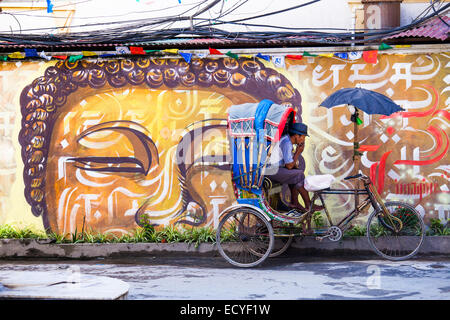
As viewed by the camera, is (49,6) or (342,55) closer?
(342,55)

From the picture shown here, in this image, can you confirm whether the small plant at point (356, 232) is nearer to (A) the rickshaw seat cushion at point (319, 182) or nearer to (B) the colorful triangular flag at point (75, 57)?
(A) the rickshaw seat cushion at point (319, 182)

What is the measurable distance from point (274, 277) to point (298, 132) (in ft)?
6.99

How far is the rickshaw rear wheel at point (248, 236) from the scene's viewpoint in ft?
23.0

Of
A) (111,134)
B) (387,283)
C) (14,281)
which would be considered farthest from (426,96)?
(14,281)

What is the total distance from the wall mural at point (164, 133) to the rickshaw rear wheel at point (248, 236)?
1468 millimetres

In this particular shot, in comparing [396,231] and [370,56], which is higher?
[370,56]

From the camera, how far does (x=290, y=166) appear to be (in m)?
7.20

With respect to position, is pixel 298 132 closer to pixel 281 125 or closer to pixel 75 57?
pixel 281 125

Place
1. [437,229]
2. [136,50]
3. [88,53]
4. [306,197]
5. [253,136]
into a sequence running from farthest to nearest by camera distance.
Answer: [88,53] → [136,50] → [437,229] → [306,197] → [253,136]

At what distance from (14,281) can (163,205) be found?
3755mm

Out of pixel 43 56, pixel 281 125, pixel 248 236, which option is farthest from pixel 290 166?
pixel 43 56

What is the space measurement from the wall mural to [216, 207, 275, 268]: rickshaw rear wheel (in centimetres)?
147

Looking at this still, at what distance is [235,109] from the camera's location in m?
7.11
